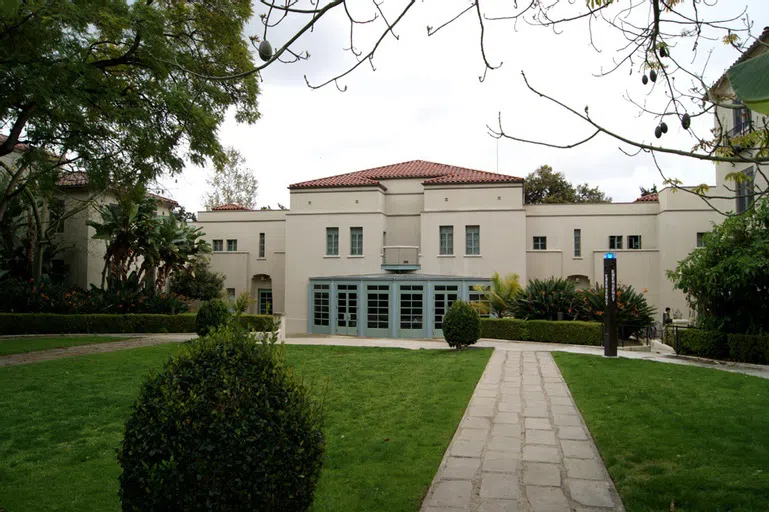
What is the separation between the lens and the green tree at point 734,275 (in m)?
13.9

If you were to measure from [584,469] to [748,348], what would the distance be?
1138 centimetres

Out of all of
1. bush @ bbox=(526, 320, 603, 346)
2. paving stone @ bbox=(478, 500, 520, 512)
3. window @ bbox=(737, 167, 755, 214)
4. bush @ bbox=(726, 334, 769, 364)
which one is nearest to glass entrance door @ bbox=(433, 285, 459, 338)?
bush @ bbox=(526, 320, 603, 346)

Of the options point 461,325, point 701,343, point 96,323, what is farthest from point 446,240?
point 96,323

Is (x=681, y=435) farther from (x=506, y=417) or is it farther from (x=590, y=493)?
(x=590, y=493)

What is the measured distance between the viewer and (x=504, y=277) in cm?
2614

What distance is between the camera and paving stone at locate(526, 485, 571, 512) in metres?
4.62

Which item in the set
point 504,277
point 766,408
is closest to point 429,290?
point 504,277

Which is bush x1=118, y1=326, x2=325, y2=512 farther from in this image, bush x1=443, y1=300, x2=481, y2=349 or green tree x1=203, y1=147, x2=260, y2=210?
green tree x1=203, y1=147, x2=260, y2=210

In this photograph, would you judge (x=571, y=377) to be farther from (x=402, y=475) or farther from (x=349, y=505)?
(x=349, y=505)

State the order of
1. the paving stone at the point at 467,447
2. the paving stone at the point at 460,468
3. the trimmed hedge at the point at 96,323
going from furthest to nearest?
the trimmed hedge at the point at 96,323 → the paving stone at the point at 467,447 → the paving stone at the point at 460,468

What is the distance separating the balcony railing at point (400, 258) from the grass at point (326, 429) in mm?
13516

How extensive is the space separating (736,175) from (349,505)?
4552mm

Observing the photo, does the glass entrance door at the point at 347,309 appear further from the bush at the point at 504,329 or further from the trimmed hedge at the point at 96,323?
the bush at the point at 504,329

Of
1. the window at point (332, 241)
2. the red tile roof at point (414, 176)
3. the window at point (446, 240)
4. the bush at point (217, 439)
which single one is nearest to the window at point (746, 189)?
the bush at point (217, 439)
